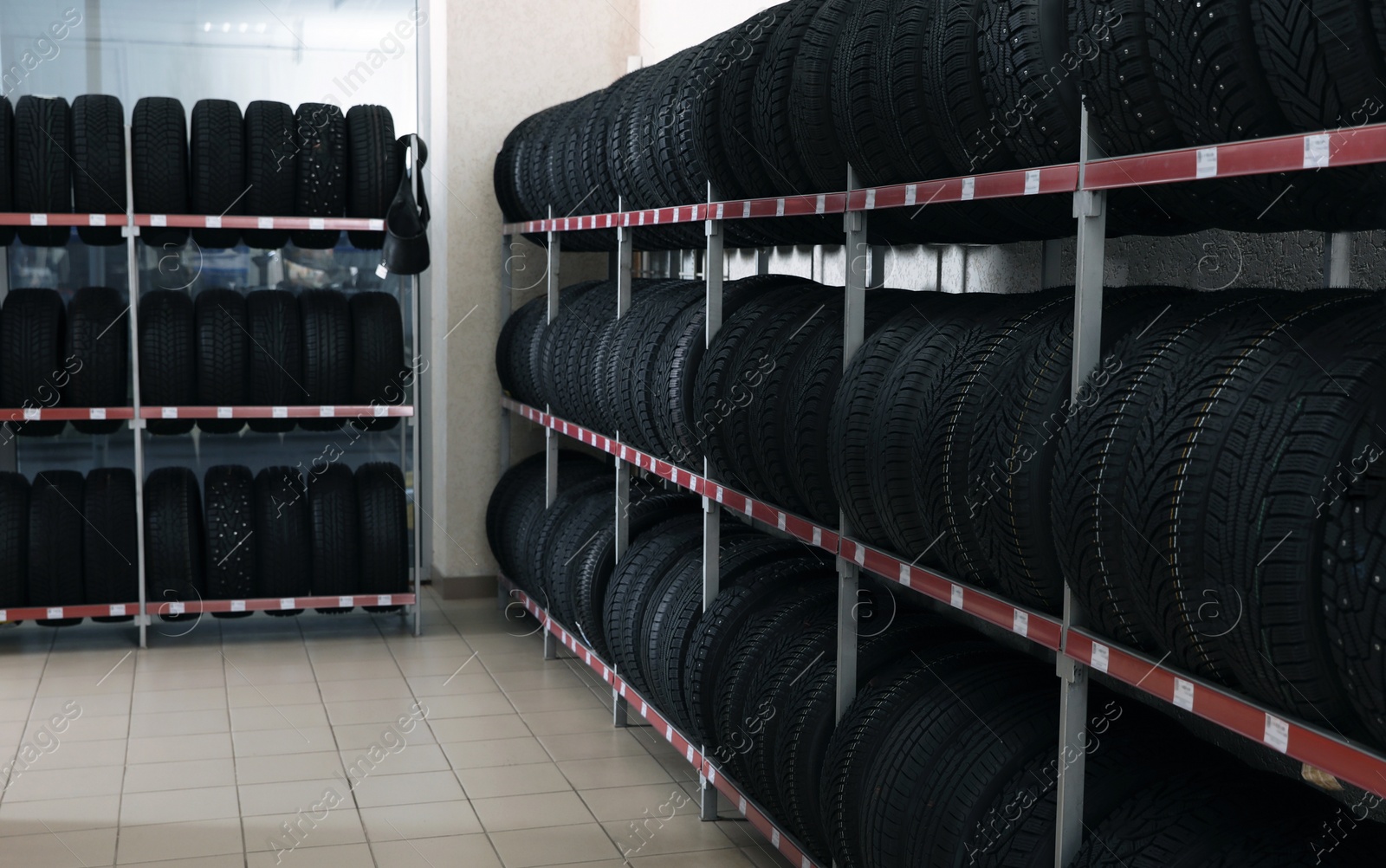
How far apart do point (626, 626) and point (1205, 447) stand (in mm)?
2903

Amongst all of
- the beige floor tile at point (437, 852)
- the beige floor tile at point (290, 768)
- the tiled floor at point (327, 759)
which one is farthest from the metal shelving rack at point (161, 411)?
the beige floor tile at point (437, 852)

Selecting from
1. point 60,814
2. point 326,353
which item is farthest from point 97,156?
point 60,814

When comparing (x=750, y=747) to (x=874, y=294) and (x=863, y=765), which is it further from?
(x=874, y=294)

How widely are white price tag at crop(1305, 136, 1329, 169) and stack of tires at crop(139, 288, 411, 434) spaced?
5.09m

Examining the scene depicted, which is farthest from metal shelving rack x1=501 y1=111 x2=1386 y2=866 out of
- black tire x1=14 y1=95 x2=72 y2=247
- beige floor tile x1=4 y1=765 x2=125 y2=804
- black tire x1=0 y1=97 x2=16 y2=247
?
black tire x1=0 y1=97 x2=16 y2=247

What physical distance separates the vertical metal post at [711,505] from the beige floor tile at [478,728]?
106cm

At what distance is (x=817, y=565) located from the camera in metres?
3.92

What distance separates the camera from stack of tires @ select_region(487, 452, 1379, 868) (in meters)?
2.32

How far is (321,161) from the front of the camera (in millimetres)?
6180

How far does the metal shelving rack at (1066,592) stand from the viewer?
1.79 meters

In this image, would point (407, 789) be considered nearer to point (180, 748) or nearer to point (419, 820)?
point (419, 820)

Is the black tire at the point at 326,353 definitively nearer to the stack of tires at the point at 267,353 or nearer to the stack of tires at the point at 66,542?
the stack of tires at the point at 267,353

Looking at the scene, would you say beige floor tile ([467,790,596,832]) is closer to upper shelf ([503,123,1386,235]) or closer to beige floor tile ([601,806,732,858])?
beige floor tile ([601,806,732,858])

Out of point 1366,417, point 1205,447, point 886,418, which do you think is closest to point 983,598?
point 886,418
